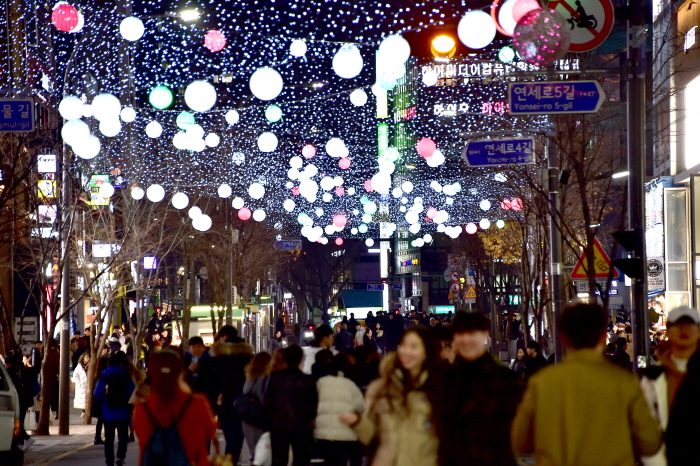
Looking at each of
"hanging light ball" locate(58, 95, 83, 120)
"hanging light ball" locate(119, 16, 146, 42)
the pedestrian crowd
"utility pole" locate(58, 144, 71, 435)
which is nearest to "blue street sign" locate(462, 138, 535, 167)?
"hanging light ball" locate(119, 16, 146, 42)

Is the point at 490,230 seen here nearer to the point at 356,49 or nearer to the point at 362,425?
the point at 356,49

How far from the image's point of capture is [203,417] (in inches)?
257

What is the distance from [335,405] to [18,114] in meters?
7.50

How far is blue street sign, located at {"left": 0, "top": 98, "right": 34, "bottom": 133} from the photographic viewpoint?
13.9 metres

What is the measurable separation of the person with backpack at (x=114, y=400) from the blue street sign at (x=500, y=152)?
671 cm

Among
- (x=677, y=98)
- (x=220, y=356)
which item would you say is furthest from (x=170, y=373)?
(x=677, y=98)

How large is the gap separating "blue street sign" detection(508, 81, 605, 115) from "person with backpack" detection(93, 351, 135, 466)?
253 inches

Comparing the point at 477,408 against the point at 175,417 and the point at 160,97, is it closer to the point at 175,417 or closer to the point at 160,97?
the point at 175,417

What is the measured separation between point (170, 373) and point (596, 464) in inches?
119

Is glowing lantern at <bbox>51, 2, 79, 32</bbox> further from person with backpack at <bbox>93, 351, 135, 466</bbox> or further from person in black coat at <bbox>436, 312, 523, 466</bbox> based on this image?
person in black coat at <bbox>436, 312, 523, 466</bbox>

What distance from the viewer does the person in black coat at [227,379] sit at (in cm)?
1204

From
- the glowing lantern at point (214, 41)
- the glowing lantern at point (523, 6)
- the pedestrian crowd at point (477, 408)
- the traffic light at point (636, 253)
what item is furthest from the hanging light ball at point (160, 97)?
the pedestrian crowd at point (477, 408)

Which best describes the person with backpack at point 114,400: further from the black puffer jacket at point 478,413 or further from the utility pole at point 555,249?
the black puffer jacket at point 478,413

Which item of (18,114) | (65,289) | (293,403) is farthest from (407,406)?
(65,289)
